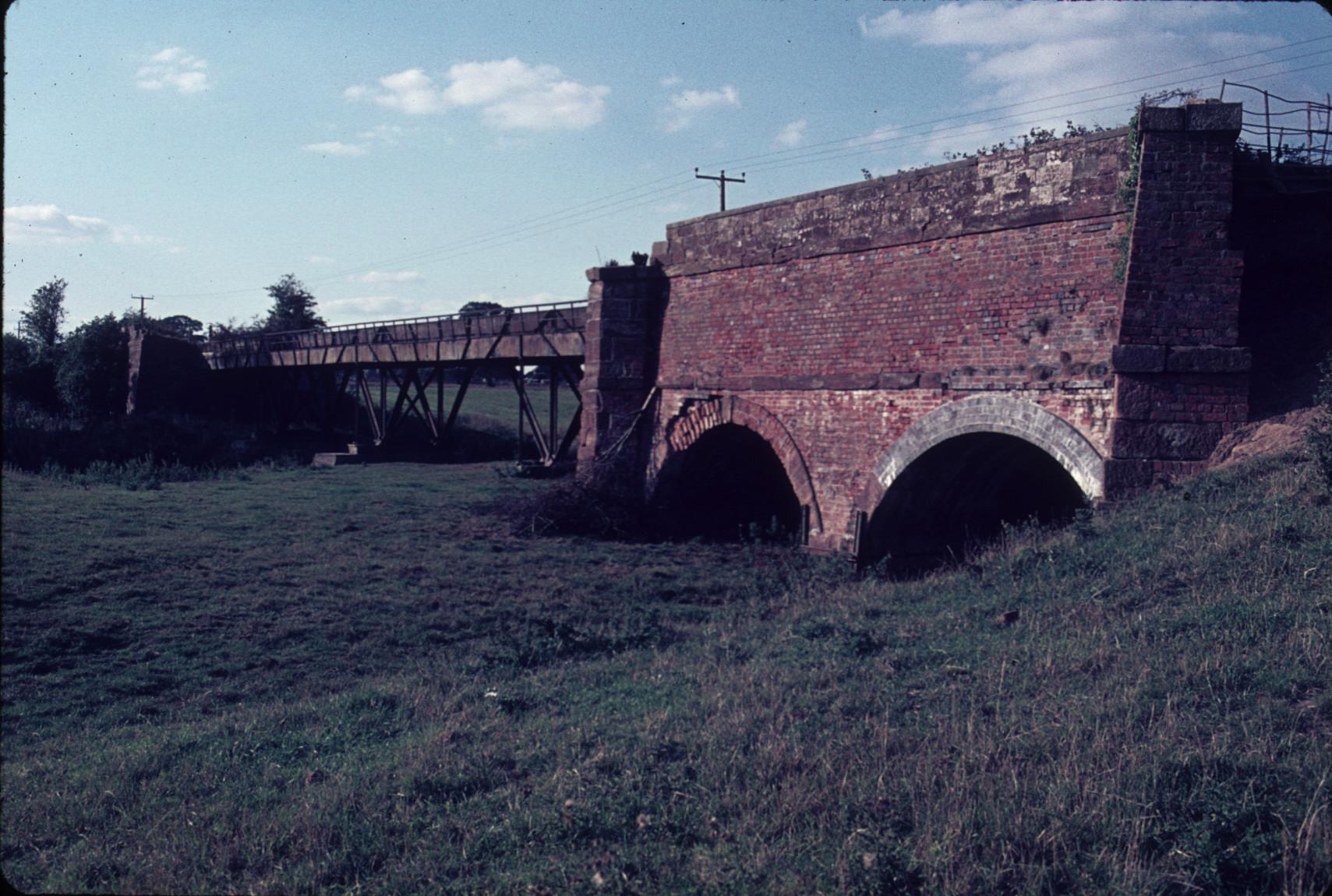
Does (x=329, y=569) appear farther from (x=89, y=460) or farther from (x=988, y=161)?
(x=89, y=460)

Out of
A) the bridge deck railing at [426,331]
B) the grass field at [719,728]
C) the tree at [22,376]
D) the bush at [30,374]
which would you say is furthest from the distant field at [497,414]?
the tree at [22,376]

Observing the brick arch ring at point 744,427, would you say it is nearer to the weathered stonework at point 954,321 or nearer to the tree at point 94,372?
the weathered stonework at point 954,321

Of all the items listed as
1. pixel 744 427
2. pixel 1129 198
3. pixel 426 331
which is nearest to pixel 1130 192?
pixel 1129 198

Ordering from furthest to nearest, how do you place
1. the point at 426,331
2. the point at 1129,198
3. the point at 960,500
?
the point at 426,331, the point at 960,500, the point at 1129,198

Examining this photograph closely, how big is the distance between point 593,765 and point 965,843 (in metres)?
1.98

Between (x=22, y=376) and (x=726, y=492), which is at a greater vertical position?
(x=22, y=376)

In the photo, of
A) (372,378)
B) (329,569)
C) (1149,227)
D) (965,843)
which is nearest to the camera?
(965,843)

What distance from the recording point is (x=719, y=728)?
512 cm

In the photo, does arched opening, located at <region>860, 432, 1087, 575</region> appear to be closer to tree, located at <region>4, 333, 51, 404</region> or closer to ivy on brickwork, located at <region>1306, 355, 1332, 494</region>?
ivy on brickwork, located at <region>1306, 355, 1332, 494</region>

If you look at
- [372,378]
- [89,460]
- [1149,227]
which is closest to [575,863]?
[1149,227]

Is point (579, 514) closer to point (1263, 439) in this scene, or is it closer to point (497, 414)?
point (1263, 439)

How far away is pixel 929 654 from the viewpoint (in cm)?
626

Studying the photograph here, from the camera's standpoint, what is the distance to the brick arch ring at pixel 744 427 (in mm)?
12383

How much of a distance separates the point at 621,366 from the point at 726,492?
2.83m
